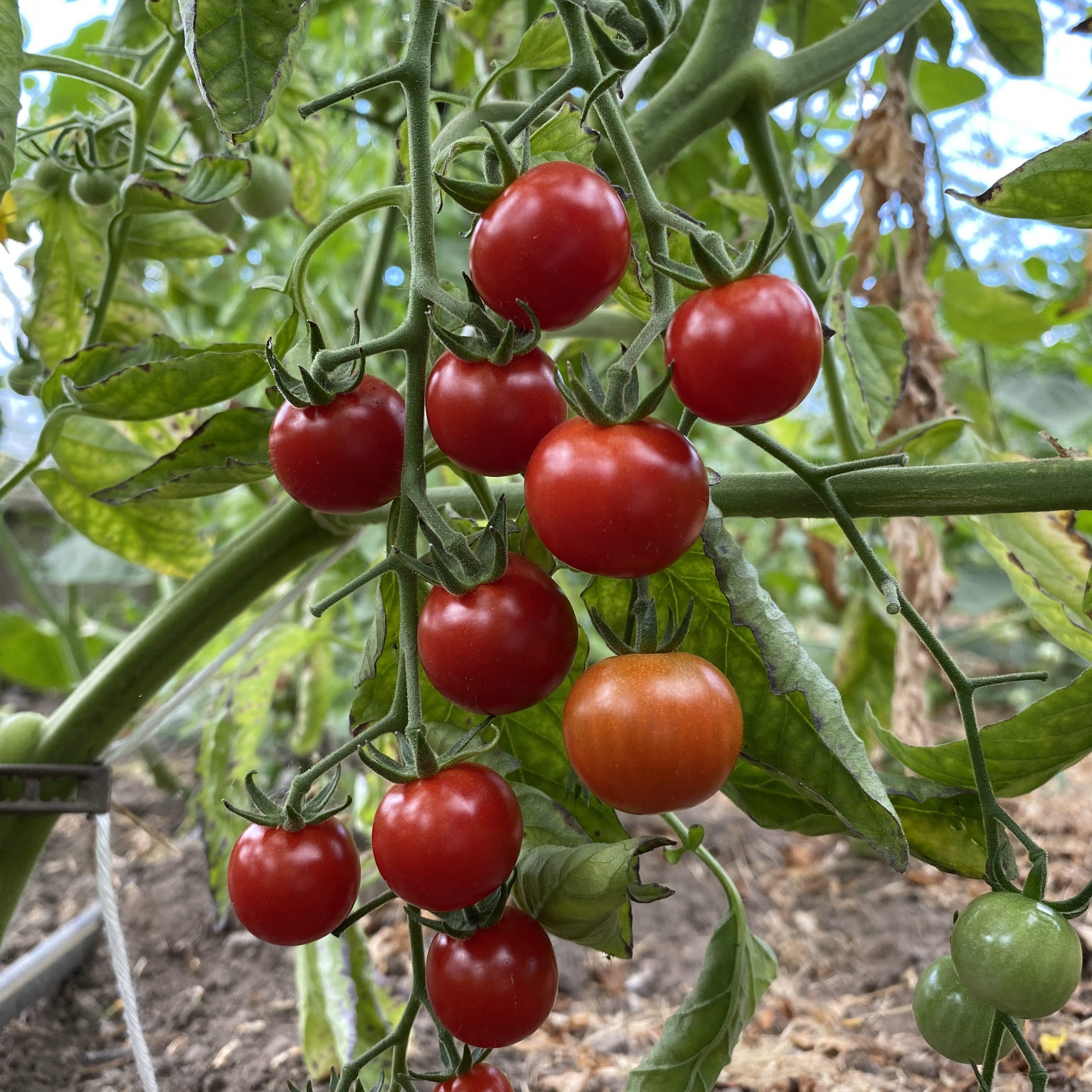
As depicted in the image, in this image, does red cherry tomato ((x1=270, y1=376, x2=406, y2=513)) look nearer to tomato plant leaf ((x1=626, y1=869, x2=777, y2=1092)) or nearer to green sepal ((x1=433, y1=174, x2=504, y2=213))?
green sepal ((x1=433, y1=174, x2=504, y2=213))

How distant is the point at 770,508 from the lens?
20.3 inches

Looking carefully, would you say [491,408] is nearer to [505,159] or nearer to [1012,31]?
[505,159]

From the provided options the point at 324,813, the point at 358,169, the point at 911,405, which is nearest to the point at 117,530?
the point at 324,813

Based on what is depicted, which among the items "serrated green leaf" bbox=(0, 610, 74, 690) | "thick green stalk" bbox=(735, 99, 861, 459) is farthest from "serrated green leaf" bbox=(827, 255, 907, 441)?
"serrated green leaf" bbox=(0, 610, 74, 690)

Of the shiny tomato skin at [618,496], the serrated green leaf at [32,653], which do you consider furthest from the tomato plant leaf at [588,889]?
the serrated green leaf at [32,653]

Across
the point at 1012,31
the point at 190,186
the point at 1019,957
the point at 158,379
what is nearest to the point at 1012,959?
the point at 1019,957

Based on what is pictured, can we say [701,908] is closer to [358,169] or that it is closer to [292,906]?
[292,906]

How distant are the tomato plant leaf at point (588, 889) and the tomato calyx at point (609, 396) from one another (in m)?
0.18

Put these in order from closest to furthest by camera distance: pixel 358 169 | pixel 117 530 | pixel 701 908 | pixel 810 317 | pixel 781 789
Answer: pixel 810 317
pixel 781 789
pixel 117 530
pixel 701 908
pixel 358 169

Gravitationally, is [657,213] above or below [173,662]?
above

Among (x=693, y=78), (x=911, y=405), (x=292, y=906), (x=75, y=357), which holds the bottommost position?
(x=911, y=405)

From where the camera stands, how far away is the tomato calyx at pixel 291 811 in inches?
16.4

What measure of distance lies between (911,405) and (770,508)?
0.58 metres

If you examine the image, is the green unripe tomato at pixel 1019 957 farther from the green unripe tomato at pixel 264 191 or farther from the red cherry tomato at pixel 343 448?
the green unripe tomato at pixel 264 191
